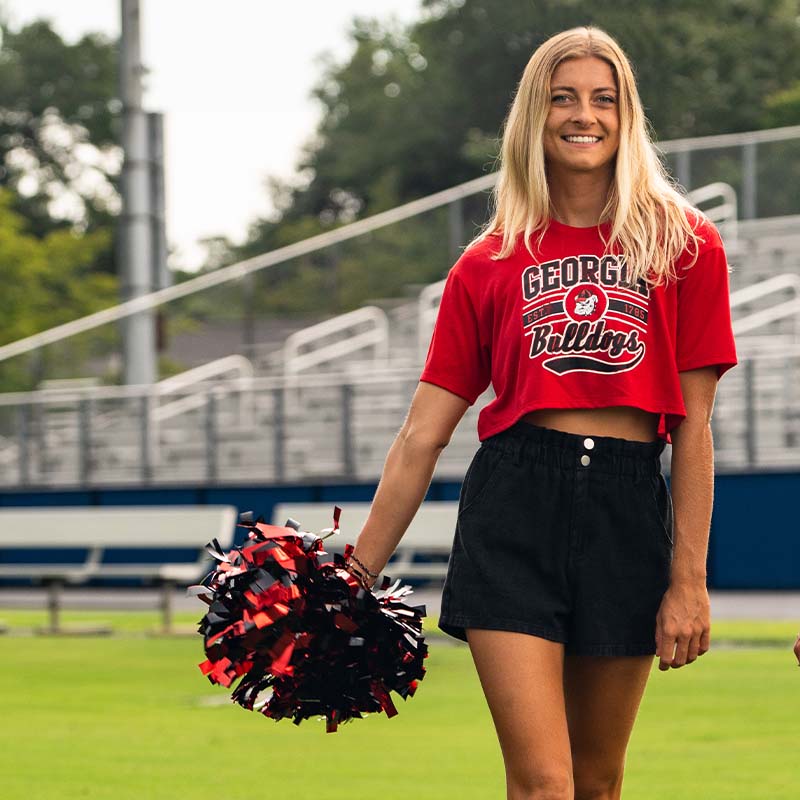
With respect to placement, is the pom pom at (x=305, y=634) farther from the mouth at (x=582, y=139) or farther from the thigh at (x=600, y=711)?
the mouth at (x=582, y=139)

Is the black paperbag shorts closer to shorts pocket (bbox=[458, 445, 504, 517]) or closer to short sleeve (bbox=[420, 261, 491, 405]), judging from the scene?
shorts pocket (bbox=[458, 445, 504, 517])

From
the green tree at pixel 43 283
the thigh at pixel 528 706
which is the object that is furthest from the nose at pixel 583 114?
the green tree at pixel 43 283

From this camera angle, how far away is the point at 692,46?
33688mm

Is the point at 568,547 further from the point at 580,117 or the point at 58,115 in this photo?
the point at 58,115

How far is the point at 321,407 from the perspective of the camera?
67.3 ft

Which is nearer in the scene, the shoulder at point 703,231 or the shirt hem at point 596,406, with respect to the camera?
the shirt hem at point 596,406

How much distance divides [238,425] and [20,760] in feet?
41.8

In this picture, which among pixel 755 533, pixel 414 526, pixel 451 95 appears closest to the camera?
pixel 414 526

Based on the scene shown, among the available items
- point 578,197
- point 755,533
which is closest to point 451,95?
point 755,533

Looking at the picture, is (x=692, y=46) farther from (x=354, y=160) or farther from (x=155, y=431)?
(x=354, y=160)

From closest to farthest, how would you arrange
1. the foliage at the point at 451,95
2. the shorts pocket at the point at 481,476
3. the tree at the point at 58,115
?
the shorts pocket at the point at 481,476 < the foliage at the point at 451,95 < the tree at the point at 58,115

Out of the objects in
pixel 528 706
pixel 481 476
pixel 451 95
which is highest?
pixel 451 95

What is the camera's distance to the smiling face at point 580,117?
4297 millimetres

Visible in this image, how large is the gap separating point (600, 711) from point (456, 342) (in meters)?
0.85
